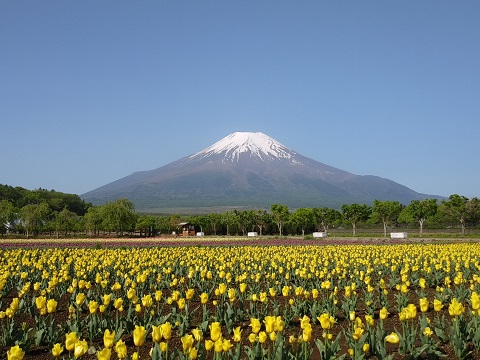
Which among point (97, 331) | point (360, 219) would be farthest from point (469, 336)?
point (360, 219)

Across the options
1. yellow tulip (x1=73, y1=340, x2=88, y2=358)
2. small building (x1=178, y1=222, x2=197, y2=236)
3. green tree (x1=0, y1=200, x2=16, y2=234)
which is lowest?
yellow tulip (x1=73, y1=340, x2=88, y2=358)

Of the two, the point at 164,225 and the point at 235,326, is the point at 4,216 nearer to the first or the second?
the point at 164,225

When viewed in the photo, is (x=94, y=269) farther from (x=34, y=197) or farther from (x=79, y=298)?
(x=34, y=197)

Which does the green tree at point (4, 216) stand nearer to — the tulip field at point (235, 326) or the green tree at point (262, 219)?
the green tree at point (262, 219)

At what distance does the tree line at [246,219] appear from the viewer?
58500 millimetres

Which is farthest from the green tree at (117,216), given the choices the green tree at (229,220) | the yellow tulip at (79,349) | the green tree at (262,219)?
the yellow tulip at (79,349)

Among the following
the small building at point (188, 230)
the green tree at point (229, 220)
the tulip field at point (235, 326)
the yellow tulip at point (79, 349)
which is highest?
the green tree at point (229, 220)

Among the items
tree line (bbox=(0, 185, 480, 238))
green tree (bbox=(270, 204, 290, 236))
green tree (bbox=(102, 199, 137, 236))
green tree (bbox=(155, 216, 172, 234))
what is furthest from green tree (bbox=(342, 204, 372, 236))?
green tree (bbox=(155, 216, 172, 234))

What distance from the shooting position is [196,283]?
11875 mm

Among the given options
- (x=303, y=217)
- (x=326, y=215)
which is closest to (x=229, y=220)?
(x=303, y=217)

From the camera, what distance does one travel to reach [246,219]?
78.0 metres

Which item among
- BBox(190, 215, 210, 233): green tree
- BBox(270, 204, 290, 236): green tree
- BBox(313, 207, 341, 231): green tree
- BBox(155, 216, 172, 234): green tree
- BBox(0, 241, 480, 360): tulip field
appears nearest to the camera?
BBox(0, 241, 480, 360): tulip field

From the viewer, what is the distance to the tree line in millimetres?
58500

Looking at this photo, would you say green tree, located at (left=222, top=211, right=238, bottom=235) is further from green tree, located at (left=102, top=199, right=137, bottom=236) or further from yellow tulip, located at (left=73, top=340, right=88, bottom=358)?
yellow tulip, located at (left=73, top=340, right=88, bottom=358)
